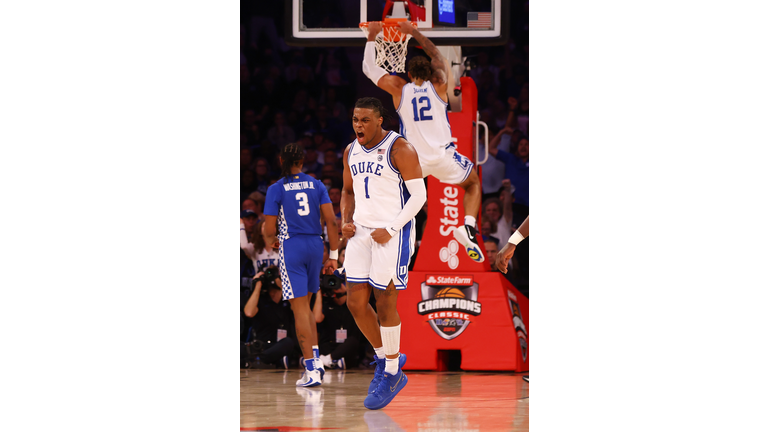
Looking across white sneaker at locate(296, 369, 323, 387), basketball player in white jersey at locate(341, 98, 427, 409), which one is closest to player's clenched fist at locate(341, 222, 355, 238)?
basketball player in white jersey at locate(341, 98, 427, 409)

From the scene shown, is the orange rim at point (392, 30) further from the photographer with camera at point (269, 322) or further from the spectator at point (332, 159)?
the photographer with camera at point (269, 322)

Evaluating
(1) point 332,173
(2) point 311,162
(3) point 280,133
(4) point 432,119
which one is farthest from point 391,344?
(3) point 280,133

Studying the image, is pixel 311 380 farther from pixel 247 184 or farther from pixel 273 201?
pixel 247 184

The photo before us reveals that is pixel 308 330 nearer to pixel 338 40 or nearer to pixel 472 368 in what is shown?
Answer: pixel 472 368

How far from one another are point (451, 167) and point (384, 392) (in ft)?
7.71

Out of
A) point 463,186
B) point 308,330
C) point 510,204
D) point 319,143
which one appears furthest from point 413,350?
point 319,143

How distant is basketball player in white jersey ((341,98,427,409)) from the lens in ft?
14.2

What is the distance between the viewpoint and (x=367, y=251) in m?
4.43

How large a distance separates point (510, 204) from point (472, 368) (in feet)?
6.30

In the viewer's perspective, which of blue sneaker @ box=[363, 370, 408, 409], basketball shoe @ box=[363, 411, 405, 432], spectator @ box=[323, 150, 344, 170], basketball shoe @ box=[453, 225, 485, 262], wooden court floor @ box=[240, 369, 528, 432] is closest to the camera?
basketball shoe @ box=[363, 411, 405, 432]

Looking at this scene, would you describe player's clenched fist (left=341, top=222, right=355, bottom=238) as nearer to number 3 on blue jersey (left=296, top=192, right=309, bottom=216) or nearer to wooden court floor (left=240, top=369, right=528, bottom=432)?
number 3 on blue jersey (left=296, top=192, right=309, bottom=216)

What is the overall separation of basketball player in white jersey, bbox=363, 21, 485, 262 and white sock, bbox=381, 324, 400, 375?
67.1 inches

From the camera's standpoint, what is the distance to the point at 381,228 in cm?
431

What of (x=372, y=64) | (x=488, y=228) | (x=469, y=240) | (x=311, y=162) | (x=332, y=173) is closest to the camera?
(x=469, y=240)
